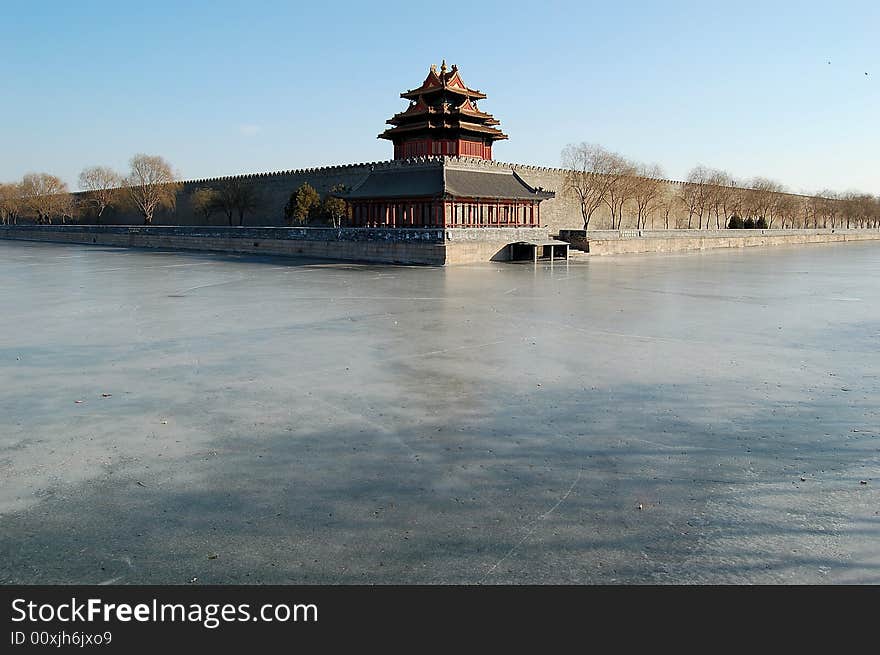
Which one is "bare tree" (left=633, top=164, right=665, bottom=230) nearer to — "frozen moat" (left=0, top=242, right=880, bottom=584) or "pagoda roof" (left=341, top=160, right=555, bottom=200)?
"pagoda roof" (left=341, top=160, right=555, bottom=200)

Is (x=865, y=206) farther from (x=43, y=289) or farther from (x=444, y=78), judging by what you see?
(x=43, y=289)

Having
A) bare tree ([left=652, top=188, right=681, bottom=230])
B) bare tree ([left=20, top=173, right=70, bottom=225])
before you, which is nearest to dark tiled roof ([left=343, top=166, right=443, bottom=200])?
bare tree ([left=652, top=188, right=681, bottom=230])

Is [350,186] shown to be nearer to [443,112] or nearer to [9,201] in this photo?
[443,112]

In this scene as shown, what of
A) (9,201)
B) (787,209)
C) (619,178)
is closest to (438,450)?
(619,178)

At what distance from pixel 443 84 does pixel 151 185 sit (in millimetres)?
27678

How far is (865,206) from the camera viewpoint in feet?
247

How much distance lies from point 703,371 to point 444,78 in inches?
1178

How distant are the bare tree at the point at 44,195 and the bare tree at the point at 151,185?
11.1 metres

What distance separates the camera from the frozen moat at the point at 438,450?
12.4 ft

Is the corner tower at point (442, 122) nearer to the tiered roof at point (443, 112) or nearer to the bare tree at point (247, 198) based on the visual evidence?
the tiered roof at point (443, 112)

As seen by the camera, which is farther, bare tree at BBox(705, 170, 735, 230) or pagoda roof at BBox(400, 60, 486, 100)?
bare tree at BBox(705, 170, 735, 230)

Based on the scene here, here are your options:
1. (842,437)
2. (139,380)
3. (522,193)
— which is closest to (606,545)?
(842,437)

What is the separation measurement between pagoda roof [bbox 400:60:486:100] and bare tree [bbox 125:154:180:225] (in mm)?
24450

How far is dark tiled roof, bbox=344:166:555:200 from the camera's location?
31.2 meters
